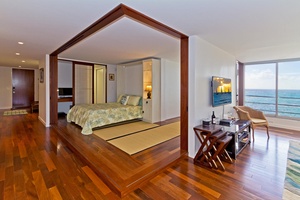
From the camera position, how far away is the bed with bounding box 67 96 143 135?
4324 mm

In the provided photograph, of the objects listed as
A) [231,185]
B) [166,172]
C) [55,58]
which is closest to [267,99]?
[231,185]

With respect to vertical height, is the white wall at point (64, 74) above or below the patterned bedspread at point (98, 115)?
above

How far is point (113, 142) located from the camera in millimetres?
3484

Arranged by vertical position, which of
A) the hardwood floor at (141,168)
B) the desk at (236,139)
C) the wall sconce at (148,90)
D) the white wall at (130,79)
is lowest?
the hardwood floor at (141,168)

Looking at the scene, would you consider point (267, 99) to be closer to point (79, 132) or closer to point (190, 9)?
point (190, 9)

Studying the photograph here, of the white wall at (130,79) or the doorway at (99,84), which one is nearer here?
the white wall at (130,79)

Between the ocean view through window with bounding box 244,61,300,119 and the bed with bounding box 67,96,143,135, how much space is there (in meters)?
4.35

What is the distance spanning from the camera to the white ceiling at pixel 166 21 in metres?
1.78

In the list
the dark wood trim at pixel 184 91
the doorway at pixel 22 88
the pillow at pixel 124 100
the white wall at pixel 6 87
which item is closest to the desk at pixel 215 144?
the dark wood trim at pixel 184 91

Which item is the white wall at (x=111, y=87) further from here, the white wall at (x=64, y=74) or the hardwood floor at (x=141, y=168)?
the hardwood floor at (x=141, y=168)

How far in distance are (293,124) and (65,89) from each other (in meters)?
8.35

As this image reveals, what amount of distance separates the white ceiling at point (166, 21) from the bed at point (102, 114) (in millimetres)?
2036

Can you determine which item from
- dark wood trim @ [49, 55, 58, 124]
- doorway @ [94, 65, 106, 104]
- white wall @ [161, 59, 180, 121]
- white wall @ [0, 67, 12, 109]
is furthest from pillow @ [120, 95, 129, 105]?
white wall @ [0, 67, 12, 109]

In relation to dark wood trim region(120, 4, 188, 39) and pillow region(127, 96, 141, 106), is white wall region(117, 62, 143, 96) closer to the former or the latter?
pillow region(127, 96, 141, 106)
